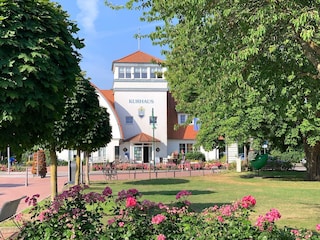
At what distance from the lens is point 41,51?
6.15 metres

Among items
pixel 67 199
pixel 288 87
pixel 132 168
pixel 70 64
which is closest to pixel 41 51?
pixel 70 64

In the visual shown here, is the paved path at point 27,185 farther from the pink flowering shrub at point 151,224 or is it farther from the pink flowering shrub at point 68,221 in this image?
the pink flowering shrub at point 151,224

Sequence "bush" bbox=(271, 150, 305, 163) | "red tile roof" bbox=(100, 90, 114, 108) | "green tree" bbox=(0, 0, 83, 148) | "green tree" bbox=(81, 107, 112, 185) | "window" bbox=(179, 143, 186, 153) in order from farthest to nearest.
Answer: "window" bbox=(179, 143, 186, 153), "red tile roof" bbox=(100, 90, 114, 108), "bush" bbox=(271, 150, 305, 163), "green tree" bbox=(81, 107, 112, 185), "green tree" bbox=(0, 0, 83, 148)

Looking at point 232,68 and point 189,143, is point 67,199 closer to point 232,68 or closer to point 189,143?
point 232,68

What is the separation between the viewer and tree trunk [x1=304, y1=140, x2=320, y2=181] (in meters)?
28.5

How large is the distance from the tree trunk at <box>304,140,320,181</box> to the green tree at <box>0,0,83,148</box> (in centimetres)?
2444

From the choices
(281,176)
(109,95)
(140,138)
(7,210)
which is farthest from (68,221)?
(109,95)

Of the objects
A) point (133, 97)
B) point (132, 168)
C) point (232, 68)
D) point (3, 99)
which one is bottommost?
point (132, 168)

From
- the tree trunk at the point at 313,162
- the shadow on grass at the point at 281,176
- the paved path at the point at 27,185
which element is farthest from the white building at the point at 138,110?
the tree trunk at the point at 313,162

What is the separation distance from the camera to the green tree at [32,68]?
5938 mm

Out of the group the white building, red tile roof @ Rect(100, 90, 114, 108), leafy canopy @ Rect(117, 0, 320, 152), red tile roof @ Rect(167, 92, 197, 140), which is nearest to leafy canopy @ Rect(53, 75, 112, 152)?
leafy canopy @ Rect(117, 0, 320, 152)

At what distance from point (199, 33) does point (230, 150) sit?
47521 millimetres

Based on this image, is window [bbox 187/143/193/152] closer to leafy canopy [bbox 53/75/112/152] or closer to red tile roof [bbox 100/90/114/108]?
red tile roof [bbox 100/90/114/108]

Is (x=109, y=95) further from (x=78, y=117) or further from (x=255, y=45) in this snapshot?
(x=255, y=45)
